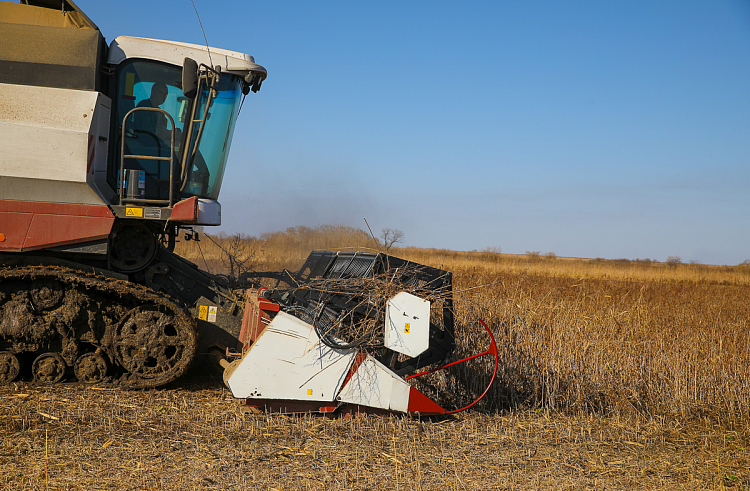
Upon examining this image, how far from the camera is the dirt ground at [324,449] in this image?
121 inches

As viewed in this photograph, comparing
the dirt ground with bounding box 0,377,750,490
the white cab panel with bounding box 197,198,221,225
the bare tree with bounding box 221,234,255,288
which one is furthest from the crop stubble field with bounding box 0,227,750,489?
the bare tree with bounding box 221,234,255,288

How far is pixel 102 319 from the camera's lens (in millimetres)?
4789

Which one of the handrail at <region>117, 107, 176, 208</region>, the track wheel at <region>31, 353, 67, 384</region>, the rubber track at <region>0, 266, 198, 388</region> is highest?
the handrail at <region>117, 107, 176, 208</region>

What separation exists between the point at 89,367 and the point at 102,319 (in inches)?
17.5

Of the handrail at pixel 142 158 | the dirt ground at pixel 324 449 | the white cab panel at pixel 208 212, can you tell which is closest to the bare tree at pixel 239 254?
the white cab panel at pixel 208 212

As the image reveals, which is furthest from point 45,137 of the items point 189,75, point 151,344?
point 151,344

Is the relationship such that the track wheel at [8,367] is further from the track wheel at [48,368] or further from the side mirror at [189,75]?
the side mirror at [189,75]

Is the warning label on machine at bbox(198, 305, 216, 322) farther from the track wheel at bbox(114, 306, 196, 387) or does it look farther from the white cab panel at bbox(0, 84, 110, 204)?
the white cab panel at bbox(0, 84, 110, 204)

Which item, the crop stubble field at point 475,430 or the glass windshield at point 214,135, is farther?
the glass windshield at point 214,135

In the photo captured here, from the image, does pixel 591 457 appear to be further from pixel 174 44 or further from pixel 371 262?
Answer: pixel 174 44

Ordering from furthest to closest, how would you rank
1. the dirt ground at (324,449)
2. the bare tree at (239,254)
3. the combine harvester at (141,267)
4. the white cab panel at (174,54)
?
the bare tree at (239,254)
the white cab panel at (174,54)
the combine harvester at (141,267)
the dirt ground at (324,449)

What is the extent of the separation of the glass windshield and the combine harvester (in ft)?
0.06

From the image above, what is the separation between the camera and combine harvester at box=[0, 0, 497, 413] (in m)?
4.21

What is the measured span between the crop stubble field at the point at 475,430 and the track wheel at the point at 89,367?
11 cm
